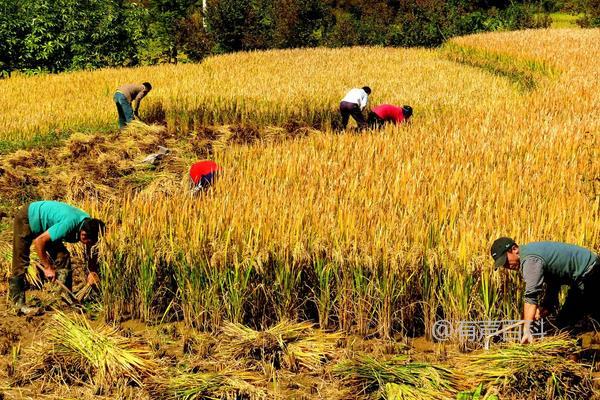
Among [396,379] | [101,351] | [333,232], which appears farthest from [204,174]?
[396,379]

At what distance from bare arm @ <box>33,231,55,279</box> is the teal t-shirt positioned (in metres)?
0.06

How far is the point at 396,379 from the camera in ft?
14.6

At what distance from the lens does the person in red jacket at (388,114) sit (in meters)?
11.9

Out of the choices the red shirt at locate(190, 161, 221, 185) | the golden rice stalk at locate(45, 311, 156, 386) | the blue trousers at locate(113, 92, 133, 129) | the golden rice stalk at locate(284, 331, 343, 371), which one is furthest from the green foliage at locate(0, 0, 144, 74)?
the golden rice stalk at locate(284, 331, 343, 371)

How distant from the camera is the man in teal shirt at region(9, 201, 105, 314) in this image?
564cm

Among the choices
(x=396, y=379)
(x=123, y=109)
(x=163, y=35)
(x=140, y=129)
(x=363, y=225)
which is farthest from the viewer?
(x=163, y=35)

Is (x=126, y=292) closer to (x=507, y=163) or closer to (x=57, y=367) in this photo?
(x=57, y=367)

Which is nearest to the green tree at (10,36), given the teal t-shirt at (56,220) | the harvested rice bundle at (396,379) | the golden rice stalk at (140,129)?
the golden rice stalk at (140,129)

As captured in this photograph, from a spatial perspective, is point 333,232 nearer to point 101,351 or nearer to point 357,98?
point 101,351

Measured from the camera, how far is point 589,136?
30.9ft

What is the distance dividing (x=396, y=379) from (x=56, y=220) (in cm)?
319

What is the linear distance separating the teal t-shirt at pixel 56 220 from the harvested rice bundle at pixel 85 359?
2.97 feet

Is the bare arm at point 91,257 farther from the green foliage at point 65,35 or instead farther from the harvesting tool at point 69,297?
the green foliage at point 65,35

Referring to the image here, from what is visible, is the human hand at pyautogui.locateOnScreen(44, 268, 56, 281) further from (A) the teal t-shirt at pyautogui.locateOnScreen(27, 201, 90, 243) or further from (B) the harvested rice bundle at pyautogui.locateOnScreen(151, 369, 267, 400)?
(B) the harvested rice bundle at pyautogui.locateOnScreen(151, 369, 267, 400)
